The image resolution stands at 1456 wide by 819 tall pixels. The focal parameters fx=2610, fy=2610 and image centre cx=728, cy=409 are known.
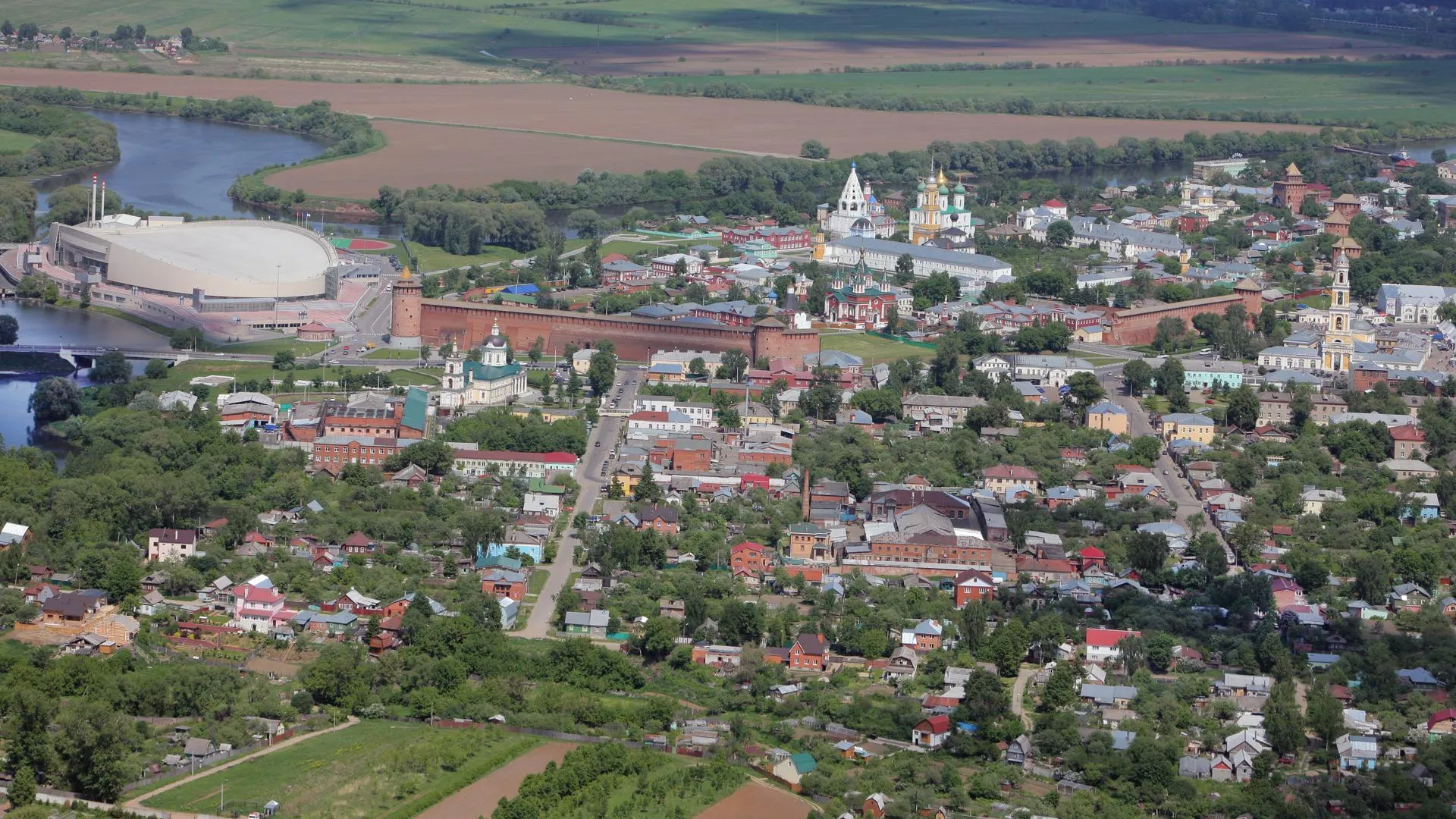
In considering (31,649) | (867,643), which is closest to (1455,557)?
(867,643)

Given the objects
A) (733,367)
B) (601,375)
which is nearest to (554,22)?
(733,367)

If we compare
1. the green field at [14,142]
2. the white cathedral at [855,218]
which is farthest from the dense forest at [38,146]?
the white cathedral at [855,218]

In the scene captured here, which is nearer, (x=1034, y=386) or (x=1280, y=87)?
(x=1034, y=386)

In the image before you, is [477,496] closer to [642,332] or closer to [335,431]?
[335,431]

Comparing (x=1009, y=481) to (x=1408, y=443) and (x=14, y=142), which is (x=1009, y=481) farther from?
(x=14, y=142)

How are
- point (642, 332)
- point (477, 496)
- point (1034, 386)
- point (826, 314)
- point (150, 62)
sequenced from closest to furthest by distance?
point (477, 496) < point (1034, 386) < point (642, 332) < point (826, 314) < point (150, 62)

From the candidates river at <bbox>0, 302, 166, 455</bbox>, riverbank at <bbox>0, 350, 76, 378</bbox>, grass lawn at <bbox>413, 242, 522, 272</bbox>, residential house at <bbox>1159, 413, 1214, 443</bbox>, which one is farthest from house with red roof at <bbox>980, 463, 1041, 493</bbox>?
grass lawn at <bbox>413, 242, 522, 272</bbox>
